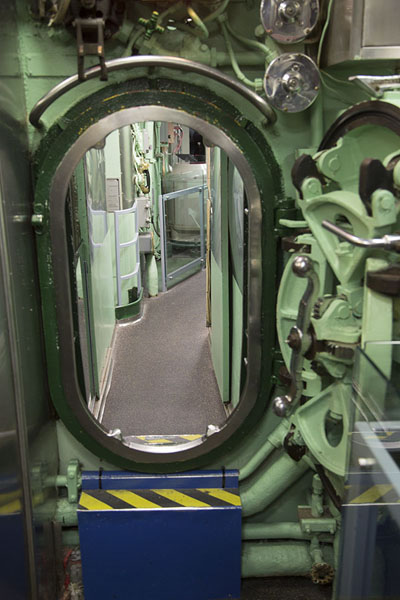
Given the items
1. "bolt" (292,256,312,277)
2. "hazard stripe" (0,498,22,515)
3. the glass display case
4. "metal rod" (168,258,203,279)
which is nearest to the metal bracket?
"bolt" (292,256,312,277)

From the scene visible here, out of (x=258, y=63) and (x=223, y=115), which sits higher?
(x=258, y=63)

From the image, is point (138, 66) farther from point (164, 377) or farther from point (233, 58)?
point (164, 377)

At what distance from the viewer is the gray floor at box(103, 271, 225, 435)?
4074mm

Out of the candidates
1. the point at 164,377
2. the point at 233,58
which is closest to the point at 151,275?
the point at 164,377

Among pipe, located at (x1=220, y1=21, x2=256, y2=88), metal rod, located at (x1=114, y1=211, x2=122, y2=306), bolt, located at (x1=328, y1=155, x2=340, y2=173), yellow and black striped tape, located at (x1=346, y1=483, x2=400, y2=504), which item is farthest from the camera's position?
metal rod, located at (x1=114, y1=211, x2=122, y2=306)

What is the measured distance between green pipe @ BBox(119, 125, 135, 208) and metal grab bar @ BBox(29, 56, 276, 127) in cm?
332

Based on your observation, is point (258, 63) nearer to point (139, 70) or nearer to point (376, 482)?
point (139, 70)

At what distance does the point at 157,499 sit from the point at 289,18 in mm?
2382

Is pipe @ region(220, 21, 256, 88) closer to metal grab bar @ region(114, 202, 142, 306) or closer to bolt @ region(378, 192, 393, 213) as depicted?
bolt @ region(378, 192, 393, 213)

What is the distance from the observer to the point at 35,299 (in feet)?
9.55

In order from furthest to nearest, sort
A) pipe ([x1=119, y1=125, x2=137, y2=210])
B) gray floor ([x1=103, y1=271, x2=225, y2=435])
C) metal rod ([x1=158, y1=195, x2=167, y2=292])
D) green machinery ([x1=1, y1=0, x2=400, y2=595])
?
metal rod ([x1=158, y1=195, x2=167, y2=292]), pipe ([x1=119, y1=125, x2=137, y2=210]), gray floor ([x1=103, y1=271, x2=225, y2=435]), green machinery ([x1=1, y1=0, x2=400, y2=595])

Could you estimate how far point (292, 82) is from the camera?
2.57m

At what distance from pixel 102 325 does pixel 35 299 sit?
1.94 meters

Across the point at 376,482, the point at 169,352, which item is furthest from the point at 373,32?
the point at 169,352
